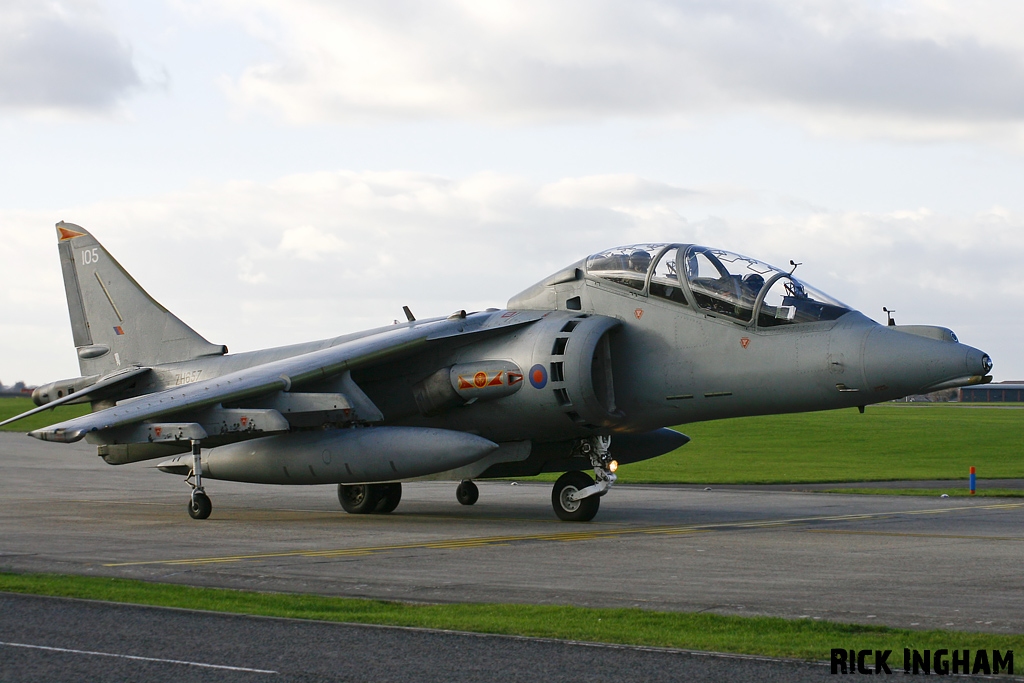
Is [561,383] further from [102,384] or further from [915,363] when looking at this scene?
[102,384]

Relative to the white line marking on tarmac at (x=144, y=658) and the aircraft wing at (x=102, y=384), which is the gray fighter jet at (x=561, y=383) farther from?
the white line marking on tarmac at (x=144, y=658)

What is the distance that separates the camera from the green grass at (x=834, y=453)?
104ft

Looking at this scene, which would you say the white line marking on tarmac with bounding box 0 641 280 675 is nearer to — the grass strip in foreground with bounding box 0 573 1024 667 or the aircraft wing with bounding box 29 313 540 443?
the grass strip in foreground with bounding box 0 573 1024 667

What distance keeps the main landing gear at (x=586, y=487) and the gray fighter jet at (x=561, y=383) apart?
27mm

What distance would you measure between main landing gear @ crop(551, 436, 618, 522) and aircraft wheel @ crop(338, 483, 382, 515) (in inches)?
149

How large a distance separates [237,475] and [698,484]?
14096 mm

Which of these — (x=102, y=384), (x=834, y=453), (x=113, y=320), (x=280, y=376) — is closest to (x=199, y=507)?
(x=280, y=376)

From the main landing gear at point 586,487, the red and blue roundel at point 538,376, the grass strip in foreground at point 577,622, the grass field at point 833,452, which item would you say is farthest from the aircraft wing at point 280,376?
the grass field at point 833,452

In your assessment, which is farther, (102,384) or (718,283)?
(102,384)

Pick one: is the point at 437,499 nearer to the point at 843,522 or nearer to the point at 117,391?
the point at 117,391

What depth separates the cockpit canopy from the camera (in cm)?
1455

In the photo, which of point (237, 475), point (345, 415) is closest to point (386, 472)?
point (345, 415)

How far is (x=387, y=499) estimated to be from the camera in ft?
61.9

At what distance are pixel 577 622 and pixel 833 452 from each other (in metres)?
38.2
